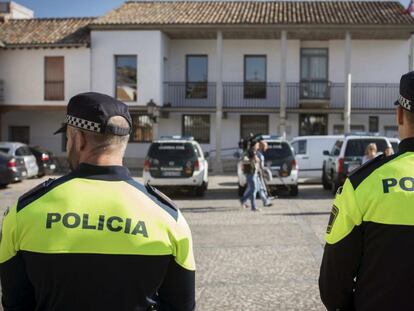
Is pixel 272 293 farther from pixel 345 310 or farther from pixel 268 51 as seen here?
pixel 268 51

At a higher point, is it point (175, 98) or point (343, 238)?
point (175, 98)

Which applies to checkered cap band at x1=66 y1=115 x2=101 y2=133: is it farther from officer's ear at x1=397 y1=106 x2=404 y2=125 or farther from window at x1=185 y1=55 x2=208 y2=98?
window at x1=185 y1=55 x2=208 y2=98

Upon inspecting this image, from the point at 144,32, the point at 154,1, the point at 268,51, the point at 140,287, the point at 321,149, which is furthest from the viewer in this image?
the point at 154,1

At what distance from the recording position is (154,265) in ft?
7.36

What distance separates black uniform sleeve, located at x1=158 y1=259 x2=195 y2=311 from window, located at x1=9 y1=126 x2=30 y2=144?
101ft


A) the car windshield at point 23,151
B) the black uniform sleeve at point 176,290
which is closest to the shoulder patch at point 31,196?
the black uniform sleeve at point 176,290

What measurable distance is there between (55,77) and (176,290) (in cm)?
2891

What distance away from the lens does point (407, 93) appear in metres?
2.66

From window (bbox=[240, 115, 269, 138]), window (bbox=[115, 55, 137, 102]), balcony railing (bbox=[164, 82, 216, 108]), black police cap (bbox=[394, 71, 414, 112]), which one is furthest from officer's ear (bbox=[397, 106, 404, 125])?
window (bbox=[240, 115, 269, 138])

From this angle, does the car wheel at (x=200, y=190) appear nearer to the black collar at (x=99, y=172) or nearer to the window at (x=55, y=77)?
the window at (x=55, y=77)

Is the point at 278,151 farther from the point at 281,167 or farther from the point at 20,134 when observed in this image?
the point at 20,134

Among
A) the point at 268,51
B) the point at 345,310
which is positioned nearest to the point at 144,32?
the point at 268,51

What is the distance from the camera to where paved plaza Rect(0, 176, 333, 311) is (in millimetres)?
6445

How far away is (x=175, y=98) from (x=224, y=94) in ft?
8.00
